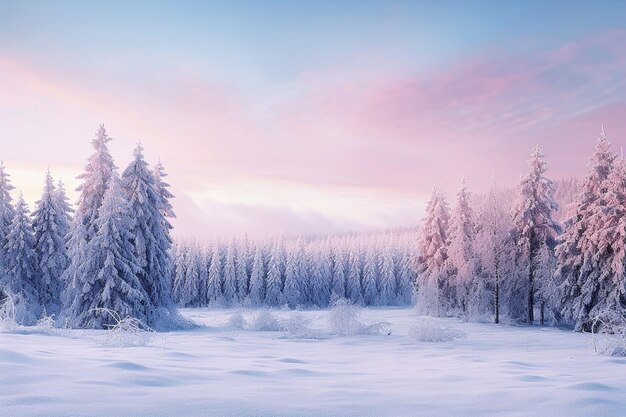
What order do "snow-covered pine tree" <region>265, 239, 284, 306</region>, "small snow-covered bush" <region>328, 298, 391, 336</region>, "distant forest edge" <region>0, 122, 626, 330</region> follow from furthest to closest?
"snow-covered pine tree" <region>265, 239, 284, 306</region> < "distant forest edge" <region>0, 122, 626, 330</region> < "small snow-covered bush" <region>328, 298, 391, 336</region>

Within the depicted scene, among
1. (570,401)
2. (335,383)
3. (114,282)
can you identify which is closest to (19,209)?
(114,282)

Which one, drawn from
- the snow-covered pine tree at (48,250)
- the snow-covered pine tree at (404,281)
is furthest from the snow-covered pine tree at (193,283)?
the snow-covered pine tree at (48,250)

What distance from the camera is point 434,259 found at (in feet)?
164

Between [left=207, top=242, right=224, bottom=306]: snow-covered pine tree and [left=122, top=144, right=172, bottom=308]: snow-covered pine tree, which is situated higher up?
[left=122, top=144, right=172, bottom=308]: snow-covered pine tree

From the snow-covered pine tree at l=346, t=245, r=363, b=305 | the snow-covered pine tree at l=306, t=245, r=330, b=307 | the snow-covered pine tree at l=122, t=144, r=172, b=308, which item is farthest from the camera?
the snow-covered pine tree at l=346, t=245, r=363, b=305

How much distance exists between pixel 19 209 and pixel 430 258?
126 feet

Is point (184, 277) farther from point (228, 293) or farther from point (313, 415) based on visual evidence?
point (313, 415)

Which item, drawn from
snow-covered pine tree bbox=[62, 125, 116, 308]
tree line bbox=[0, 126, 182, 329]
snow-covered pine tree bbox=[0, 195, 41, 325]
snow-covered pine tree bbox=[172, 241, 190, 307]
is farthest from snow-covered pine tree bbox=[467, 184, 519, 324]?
snow-covered pine tree bbox=[172, 241, 190, 307]

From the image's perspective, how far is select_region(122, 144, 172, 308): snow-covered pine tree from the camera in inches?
1282

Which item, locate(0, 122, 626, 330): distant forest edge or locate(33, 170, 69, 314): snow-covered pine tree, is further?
locate(33, 170, 69, 314): snow-covered pine tree

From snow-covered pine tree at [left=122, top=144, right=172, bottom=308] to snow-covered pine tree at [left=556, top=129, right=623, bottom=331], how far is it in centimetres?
2886

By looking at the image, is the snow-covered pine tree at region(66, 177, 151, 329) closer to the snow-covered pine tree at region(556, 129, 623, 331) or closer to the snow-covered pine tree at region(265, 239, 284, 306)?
the snow-covered pine tree at region(556, 129, 623, 331)

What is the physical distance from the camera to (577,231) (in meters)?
34.5

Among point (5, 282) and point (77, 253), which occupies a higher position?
point (77, 253)
